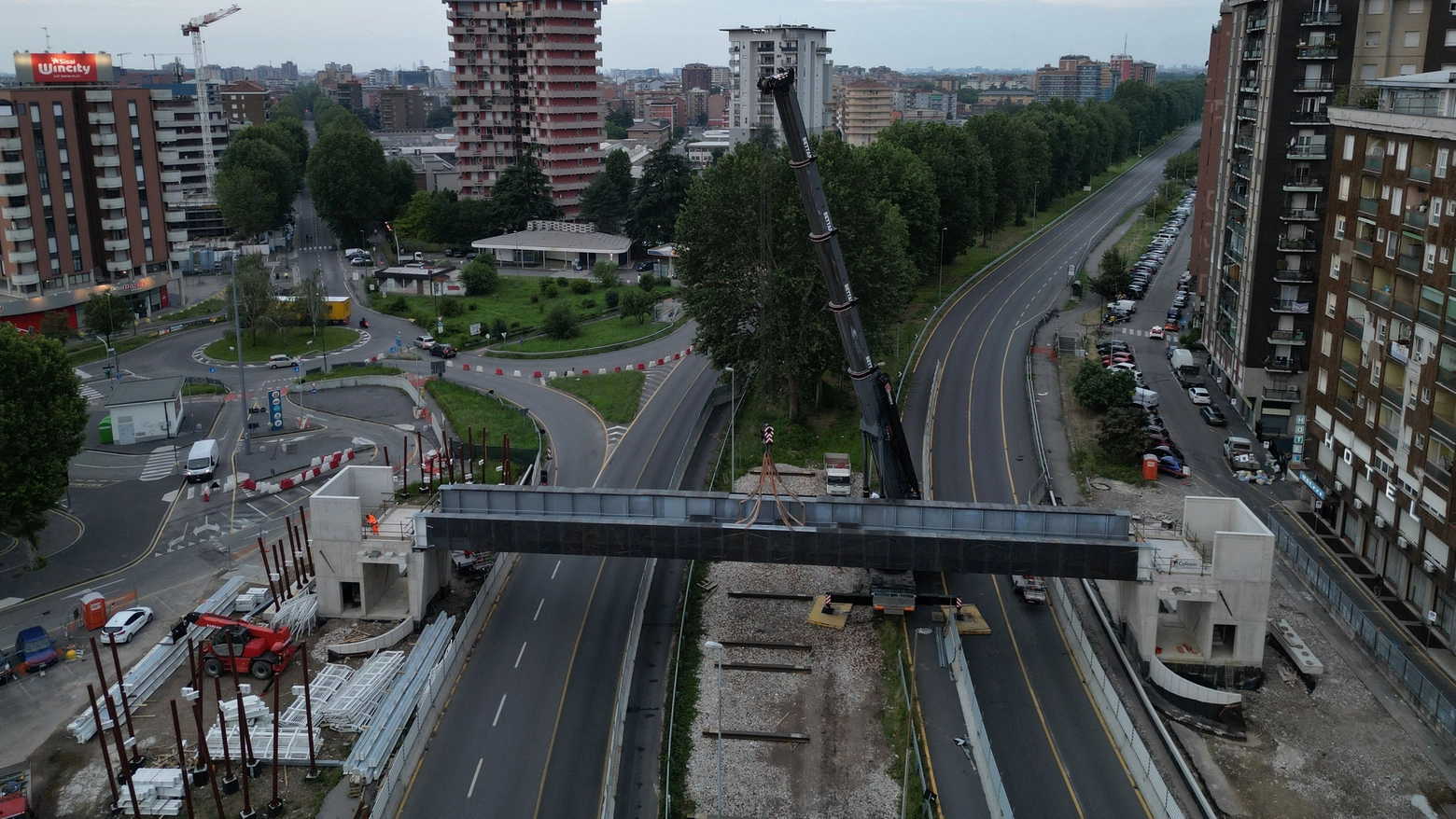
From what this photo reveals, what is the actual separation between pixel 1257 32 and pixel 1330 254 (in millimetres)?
22678

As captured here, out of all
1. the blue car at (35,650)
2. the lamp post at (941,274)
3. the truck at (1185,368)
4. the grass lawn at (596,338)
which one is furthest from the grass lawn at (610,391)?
the truck at (1185,368)

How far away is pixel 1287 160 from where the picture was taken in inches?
2489

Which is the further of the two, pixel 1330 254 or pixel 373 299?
pixel 373 299

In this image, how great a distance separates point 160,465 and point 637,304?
1584 inches

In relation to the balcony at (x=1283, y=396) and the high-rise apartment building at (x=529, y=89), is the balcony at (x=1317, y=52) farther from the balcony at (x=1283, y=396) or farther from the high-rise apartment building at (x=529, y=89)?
the high-rise apartment building at (x=529, y=89)

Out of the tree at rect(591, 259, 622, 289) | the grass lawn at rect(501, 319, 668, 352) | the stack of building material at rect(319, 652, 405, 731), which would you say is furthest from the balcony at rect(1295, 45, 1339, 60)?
the tree at rect(591, 259, 622, 289)

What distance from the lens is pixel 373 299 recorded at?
108375mm

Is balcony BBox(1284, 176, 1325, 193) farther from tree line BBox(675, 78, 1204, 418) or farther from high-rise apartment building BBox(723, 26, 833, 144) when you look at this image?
high-rise apartment building BBox(723, 26, 833, 144)

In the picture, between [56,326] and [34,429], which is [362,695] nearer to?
[34,429]

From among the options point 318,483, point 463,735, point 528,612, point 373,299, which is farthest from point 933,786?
point 373,299

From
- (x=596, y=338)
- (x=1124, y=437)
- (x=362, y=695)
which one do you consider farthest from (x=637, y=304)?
(x=362, y=695)

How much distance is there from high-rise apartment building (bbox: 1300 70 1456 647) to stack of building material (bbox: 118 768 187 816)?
137ft

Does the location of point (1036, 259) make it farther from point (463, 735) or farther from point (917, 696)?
point (463, 735)

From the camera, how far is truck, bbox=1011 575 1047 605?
45031 millimetres
